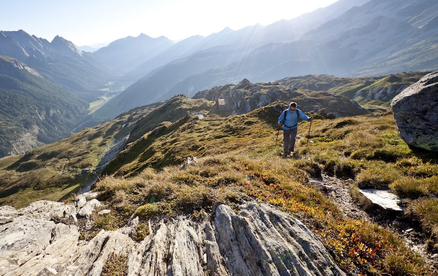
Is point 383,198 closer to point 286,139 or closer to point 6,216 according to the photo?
point 286,139

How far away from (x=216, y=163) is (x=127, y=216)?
707cm

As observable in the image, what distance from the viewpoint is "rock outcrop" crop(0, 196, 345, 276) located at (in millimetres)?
Answer: 6383

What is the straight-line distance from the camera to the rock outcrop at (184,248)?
638 cm

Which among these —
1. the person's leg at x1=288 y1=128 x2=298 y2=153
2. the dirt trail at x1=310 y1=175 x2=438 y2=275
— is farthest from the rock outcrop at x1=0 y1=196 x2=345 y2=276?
the person's leg at x1=288 y1=128 x2=298 y2=153

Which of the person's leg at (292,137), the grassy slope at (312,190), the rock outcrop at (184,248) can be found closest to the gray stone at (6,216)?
the rock outcrop at (184,248)

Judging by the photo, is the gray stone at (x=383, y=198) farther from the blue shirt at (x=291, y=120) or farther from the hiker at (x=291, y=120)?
the blue shirt at (x=291, y=120)

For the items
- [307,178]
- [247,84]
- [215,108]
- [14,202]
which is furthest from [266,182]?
[247,84]

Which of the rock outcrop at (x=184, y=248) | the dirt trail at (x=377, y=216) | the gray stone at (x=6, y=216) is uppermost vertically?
the gray stone at (x=6, y=216)

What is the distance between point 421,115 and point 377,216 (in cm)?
792

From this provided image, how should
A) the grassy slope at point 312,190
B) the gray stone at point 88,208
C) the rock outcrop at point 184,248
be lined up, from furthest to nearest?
the gray stone at point 88,208 → the grassy slope at point 312,190 → the rock outcrop at point 184,248

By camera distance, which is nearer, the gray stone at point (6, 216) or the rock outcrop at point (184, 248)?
the rock outcrop at point (184, 248)

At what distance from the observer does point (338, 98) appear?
130m

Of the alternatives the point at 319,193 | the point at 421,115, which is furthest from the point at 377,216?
the point at 421,115

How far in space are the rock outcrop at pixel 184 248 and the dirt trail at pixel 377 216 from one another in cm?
333
